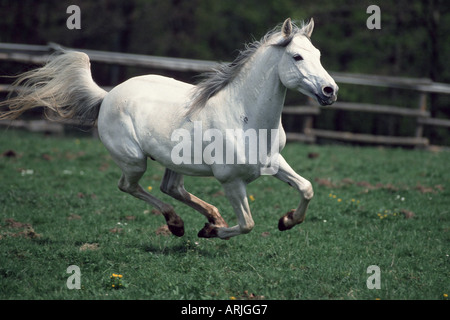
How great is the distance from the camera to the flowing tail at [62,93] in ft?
19.6

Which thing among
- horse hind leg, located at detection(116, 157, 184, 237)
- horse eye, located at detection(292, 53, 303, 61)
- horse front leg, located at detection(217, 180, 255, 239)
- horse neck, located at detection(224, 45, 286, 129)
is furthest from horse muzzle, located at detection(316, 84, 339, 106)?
horse hind leg, located at detection(116, 157, 184, 237)

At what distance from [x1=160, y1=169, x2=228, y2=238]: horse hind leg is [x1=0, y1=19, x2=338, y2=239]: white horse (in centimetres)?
1

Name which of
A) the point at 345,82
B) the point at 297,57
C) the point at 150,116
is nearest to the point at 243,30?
Answer: the point at 345,82

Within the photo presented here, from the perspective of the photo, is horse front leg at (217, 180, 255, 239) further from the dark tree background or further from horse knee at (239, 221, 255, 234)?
the dark tree background

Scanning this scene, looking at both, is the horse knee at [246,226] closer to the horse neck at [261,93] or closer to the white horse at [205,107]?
the white horse at [205,107]

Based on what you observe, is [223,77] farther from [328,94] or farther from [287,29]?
[328,94]

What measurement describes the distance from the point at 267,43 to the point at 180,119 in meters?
1.08

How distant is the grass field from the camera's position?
4.56 metres

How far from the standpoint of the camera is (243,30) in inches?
974

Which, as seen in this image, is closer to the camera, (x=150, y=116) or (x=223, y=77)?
(x=223, y=77)

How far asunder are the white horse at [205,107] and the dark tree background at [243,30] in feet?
39.6

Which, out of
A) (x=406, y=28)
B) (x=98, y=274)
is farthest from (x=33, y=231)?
(x=406, y=28)

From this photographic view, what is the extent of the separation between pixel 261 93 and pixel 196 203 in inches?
→ 57.3

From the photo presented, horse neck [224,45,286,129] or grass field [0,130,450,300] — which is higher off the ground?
horse neck [224,45,286,129]
